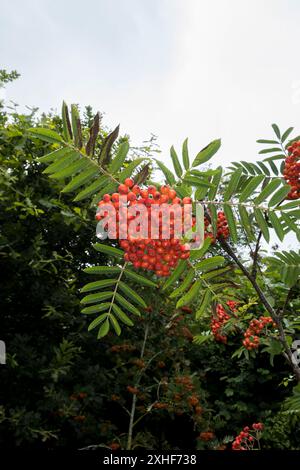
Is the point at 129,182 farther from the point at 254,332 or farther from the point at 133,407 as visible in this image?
the point at 133,407

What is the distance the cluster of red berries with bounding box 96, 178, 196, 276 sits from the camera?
132 cm

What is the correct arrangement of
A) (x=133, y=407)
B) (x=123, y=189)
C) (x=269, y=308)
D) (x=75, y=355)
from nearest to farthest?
(x=123, y=189)
(x=269, y=308)
(x=75, y=355)
(x=133, y=407)

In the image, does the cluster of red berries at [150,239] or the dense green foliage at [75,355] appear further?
the dense green foliage at [75,355]

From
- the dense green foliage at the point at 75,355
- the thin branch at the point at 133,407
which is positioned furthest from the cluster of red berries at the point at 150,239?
the thin branch at the point at 133,407

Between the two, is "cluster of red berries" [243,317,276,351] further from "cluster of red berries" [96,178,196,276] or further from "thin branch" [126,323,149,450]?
"cluster of red berries" [96,178,196,276]

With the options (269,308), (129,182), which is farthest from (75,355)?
(129,182)

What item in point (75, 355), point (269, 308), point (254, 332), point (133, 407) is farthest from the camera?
point (133, 407)

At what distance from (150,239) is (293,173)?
1084 millimetres

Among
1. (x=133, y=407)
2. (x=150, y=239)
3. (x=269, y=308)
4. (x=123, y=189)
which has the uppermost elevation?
(x=123, y=189)

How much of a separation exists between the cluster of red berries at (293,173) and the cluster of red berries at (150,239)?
0.86 metres

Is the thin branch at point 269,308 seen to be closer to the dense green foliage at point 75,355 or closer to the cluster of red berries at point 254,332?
the dense green foliage at point 75,355

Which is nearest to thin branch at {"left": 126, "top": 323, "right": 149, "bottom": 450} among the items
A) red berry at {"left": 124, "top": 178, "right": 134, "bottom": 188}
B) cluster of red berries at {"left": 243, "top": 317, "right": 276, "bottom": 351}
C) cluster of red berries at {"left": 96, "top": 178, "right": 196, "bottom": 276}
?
cluster of red berries at {"left": 243, "top": 317, "right": 276, "bottom": 351}

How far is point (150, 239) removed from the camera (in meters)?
1.36

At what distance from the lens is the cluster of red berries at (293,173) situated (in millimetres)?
2109
